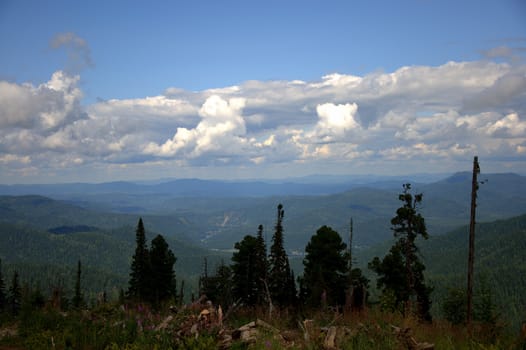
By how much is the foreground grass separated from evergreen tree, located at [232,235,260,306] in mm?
29022

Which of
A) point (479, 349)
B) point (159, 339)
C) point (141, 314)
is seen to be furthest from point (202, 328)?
point (479, 349)

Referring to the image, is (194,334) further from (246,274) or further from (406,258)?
(246,274)

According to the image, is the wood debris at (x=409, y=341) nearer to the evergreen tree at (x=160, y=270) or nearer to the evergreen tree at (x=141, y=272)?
the evergreen tree at (x=160, y=270)

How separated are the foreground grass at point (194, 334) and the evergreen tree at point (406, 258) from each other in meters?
21.0

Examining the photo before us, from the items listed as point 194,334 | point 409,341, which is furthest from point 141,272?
point 409,341

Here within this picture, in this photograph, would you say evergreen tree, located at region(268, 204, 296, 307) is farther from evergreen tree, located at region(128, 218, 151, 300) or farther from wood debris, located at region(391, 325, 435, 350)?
wood debris, located at region(391, 325, 435, 350)

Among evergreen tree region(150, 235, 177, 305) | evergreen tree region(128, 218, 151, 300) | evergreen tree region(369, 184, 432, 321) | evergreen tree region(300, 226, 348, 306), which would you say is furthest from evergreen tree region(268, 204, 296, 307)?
evergreen tree region(128, 218, 151, 300)

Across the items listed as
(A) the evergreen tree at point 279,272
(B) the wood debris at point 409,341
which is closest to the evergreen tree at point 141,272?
(A) the evergreen tree at point 279,272

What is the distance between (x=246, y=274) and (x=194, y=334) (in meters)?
32.0

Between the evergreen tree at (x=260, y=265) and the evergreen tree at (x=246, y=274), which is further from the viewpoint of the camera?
the evergreen tree at (x=246, y=274)

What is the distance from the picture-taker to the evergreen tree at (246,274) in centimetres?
3956

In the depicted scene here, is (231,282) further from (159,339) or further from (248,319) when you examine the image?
(159,339)

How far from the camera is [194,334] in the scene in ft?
28.4

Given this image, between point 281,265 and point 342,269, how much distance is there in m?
6.93
